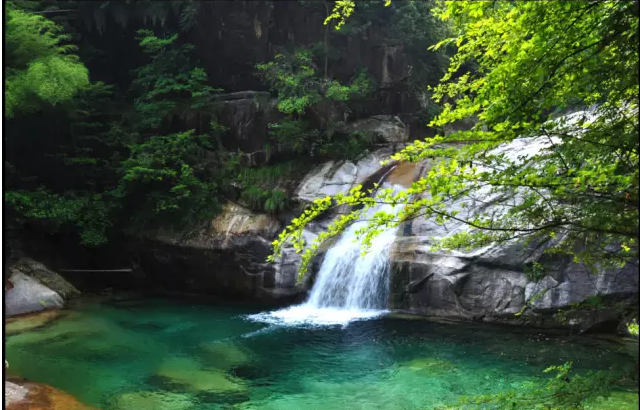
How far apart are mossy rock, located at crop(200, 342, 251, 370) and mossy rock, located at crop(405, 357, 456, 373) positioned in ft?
9.39

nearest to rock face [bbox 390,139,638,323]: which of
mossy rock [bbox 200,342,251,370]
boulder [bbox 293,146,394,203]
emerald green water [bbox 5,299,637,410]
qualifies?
emerald green water [bbox 5,299,637,410]

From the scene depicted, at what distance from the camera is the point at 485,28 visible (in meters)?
3.53

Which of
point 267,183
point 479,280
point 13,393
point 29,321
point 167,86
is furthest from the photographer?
point 167,86

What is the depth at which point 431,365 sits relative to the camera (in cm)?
815

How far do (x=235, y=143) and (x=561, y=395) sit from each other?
14631 mm

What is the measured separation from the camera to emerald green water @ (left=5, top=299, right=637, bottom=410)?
705 centimetres

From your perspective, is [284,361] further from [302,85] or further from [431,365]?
[302,85]

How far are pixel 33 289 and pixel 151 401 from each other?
267 inches

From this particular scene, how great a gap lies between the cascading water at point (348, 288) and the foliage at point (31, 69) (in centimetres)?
752

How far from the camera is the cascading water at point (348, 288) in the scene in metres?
11.4

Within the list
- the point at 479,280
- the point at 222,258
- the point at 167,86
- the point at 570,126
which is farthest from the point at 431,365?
the point at 167,86

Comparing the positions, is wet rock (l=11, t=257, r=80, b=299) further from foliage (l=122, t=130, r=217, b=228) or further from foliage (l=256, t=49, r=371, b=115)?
foliage (l=256, t=49, r=371, b=115)

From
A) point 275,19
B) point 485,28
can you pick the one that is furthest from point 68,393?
point 275,19

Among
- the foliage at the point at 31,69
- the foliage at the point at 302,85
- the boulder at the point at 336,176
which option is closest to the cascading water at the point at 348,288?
the boulder at the point at 336,176
